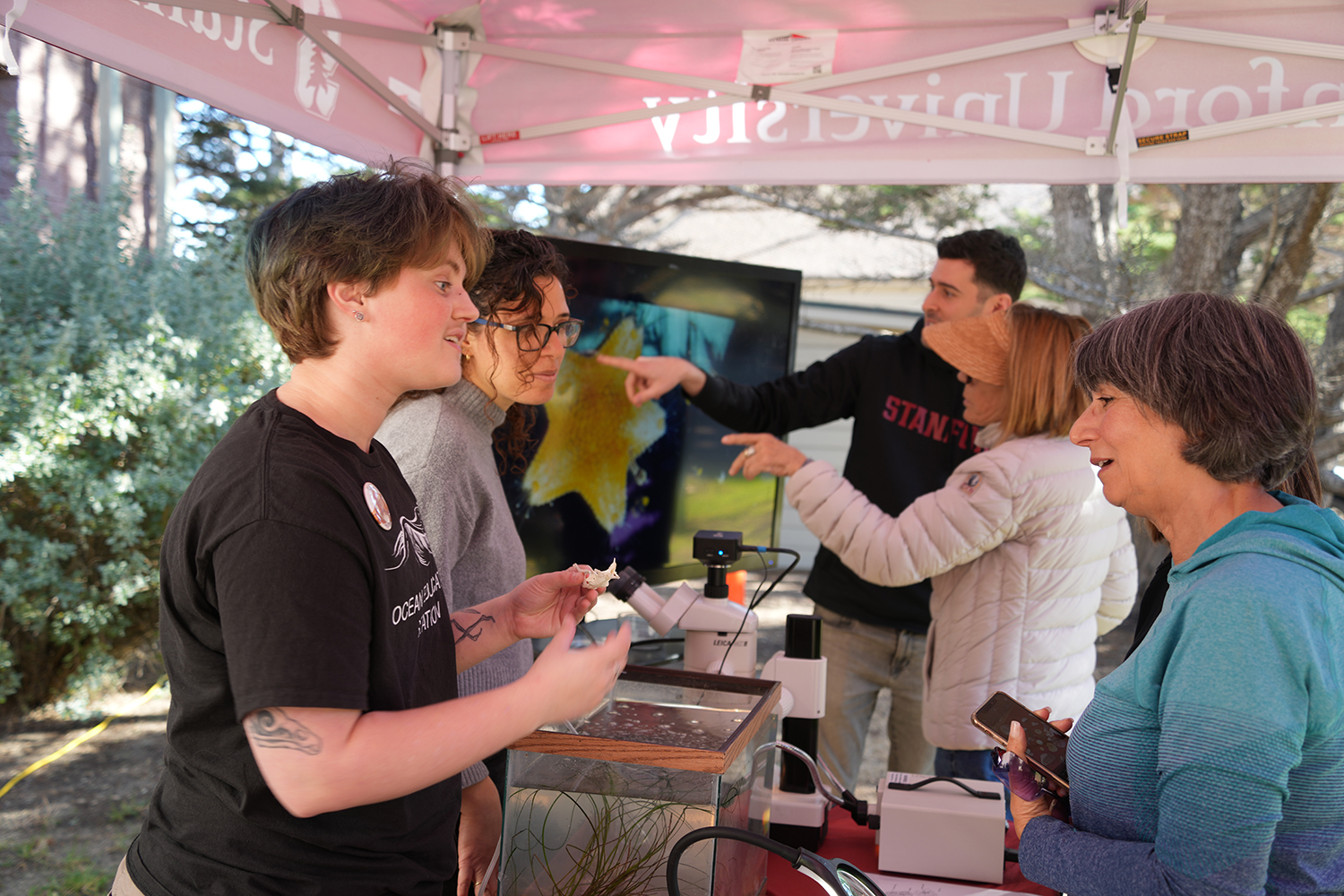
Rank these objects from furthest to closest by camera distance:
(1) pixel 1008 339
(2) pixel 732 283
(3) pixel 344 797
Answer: (2) pixel 732 283
(1) pixel 1008 339
(3) pixel 344 797

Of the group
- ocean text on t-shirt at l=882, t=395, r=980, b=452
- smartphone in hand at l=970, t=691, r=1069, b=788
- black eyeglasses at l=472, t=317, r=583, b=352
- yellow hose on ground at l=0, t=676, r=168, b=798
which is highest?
black eyeglasses at l=472, t=317, r=583, b=352

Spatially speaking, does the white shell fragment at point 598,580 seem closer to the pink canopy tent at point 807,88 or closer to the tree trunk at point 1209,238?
the pink canopy tent at point 807,88

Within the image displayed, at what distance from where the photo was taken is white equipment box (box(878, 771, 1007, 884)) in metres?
1.67

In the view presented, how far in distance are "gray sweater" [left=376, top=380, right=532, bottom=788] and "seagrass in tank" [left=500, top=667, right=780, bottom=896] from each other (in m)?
0.30

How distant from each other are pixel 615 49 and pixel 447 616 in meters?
2.29

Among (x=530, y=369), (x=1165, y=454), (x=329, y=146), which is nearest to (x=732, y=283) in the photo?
(x=329, y=146)

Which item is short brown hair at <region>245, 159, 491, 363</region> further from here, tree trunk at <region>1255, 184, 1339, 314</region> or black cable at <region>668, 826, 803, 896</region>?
tree trunk at <region>1255, 184, 1339, 314</region>

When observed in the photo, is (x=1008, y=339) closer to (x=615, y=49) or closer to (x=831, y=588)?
(x=831, y=588)

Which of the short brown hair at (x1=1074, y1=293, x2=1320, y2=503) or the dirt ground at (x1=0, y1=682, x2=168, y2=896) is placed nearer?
the short brown hair at (x1=1074, y1=293, x2=1320, y2=503)

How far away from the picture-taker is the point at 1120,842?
3.97 ft

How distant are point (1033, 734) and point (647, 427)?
2.04m

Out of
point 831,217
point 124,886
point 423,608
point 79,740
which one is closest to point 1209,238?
point 831,217

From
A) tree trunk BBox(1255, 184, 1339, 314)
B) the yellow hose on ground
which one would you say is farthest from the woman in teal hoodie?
tree trunk BBox(1255, 184, 1339, 314)

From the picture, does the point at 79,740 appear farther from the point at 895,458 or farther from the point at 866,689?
the point at 895,458
